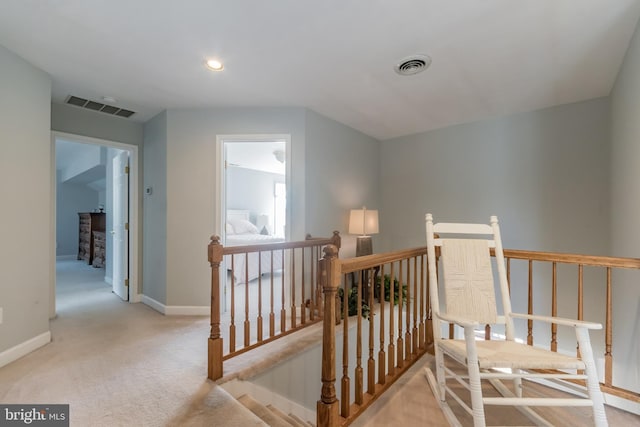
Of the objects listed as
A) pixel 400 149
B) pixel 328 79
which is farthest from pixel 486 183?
pixel 328 79

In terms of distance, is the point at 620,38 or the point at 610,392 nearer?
the point at 610,392

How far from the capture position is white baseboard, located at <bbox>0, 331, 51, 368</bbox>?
2.13 metres

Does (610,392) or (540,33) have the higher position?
(540,33)

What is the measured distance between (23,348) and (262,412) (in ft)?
6.84

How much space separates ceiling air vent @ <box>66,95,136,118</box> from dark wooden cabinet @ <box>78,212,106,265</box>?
483cm

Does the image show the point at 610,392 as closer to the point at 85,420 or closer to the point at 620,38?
the point at 620,38

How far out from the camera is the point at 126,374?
2002 mm

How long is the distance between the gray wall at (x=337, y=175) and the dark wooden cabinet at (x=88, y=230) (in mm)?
6435

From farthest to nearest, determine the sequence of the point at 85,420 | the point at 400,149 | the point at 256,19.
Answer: the point at 400,149 → the point at 256,19 → the point at 85,420

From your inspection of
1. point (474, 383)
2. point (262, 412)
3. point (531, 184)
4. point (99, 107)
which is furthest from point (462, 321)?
point (99, 107)

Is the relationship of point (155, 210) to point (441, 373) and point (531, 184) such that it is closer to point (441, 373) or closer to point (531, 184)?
point (441, 373)

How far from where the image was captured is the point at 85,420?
155 centimetres

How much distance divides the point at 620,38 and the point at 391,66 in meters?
1.54

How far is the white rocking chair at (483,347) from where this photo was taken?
51.4 inches
